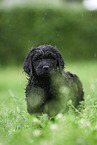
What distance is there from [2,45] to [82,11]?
22.3 feet

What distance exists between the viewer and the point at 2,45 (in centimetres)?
1656

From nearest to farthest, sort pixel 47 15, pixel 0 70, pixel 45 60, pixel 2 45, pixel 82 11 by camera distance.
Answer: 1. pixel 45 60
2. pixel 0 70
3. pixel 2 45
4. pixel 47 15
5. pixel 82 11

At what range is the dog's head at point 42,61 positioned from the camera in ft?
13.6

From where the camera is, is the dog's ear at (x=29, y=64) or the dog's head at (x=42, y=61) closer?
the dog's head at (x=42, y=61)

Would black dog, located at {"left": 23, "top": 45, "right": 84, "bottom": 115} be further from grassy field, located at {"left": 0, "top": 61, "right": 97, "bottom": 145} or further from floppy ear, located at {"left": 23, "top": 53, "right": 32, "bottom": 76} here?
grassy field, located at {"left": 0, "top": 61, "right": 97, "bottom": 145}

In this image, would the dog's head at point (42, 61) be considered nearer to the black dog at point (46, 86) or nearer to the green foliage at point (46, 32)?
the black dog at point (46, 86)

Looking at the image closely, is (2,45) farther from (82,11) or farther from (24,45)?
(82,11)

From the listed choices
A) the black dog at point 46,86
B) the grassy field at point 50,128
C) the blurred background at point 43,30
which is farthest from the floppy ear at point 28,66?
the blurred background at point 43,30

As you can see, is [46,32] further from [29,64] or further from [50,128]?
[50,128]

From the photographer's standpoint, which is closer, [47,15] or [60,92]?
[60,92]

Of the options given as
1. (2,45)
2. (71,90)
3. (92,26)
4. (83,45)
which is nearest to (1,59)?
(2,45)

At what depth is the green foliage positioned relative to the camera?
1680 centimetres

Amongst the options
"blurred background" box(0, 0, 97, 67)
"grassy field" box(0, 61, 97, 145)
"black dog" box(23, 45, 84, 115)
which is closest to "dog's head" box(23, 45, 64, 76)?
"black dog" box(23, 45, 84, 115)

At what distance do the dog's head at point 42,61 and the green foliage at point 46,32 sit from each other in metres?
11.7
